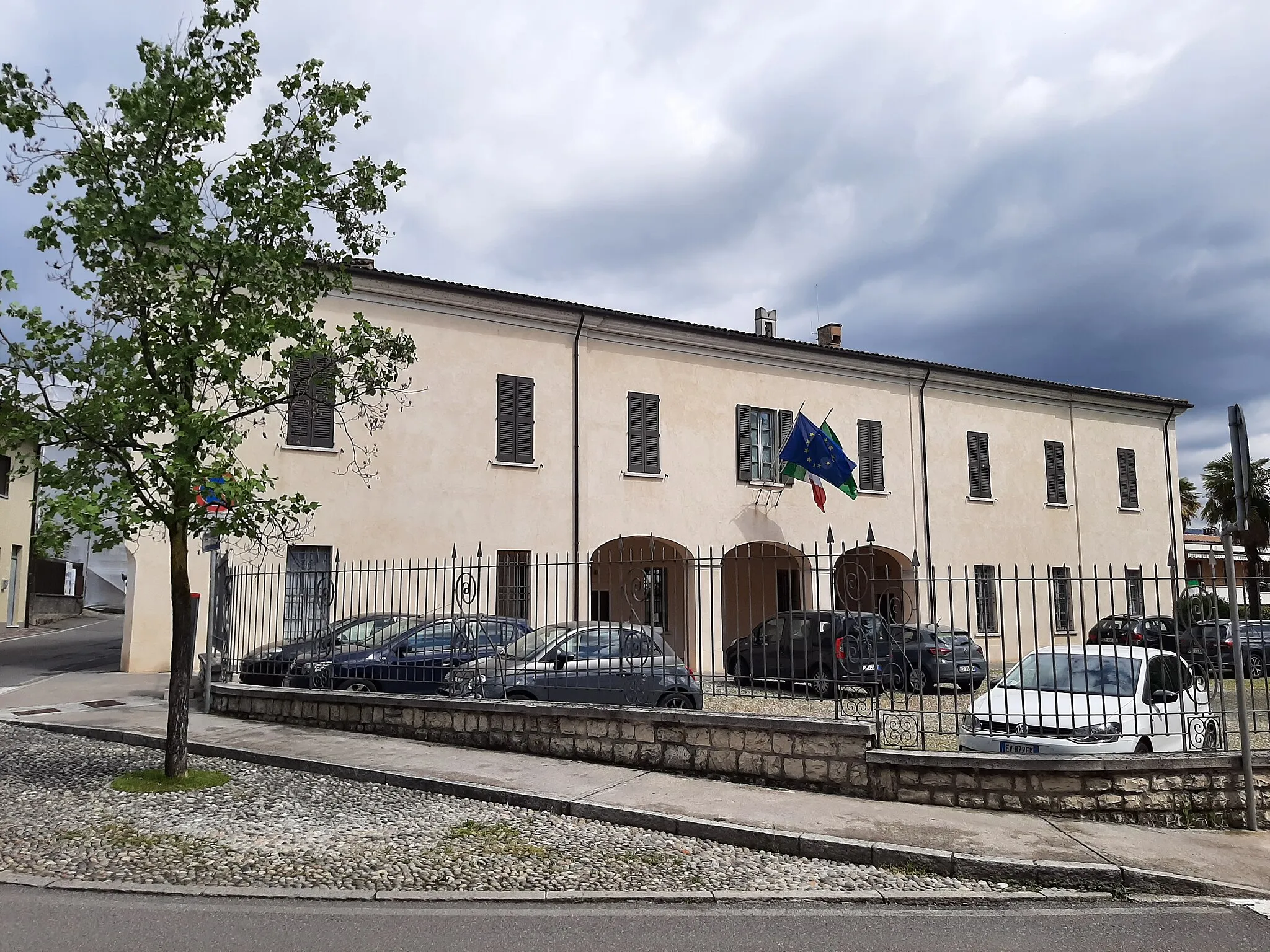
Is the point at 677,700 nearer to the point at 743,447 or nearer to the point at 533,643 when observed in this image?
the point at 533,643

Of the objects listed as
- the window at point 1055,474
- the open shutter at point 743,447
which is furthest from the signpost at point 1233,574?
the window at point 1055,474

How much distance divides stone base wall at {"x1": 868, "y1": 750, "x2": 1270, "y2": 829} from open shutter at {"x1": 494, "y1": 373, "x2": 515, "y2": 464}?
13.7m

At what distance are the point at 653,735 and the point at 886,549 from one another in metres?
16.9

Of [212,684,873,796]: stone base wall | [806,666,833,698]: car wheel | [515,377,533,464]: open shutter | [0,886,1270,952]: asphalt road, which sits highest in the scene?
[515,377,533,464]: open shutter

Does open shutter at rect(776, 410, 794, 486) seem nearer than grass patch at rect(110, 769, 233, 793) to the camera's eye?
No

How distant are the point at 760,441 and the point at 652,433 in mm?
3112

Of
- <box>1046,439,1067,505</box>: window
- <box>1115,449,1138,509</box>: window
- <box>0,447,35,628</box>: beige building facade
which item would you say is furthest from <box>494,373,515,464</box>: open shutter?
<box>1115,449,1138,509</box>: window

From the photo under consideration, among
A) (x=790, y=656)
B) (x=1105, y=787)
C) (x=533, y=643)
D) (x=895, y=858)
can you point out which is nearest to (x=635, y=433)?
(x=533, y=643)

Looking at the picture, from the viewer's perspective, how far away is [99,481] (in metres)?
8.88

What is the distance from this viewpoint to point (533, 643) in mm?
11211

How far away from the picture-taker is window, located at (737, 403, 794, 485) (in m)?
23.4

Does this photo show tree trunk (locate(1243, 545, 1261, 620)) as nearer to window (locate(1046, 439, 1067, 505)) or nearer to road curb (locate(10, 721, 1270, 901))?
road curb (locate(10, 721, 1270, 901))

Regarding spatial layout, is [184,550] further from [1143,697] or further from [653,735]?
[1143,697]

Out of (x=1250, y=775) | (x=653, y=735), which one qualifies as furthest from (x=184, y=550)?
(x=1250, y=775)
